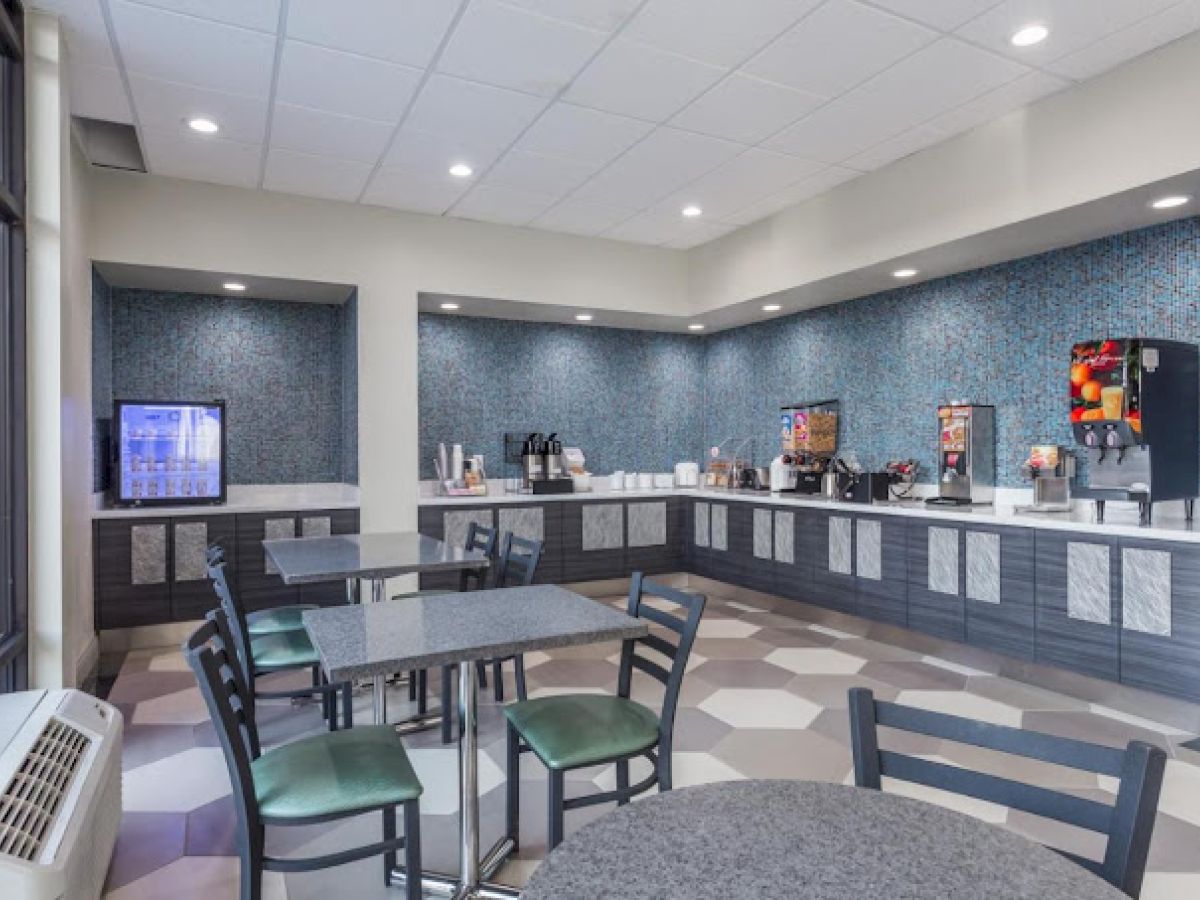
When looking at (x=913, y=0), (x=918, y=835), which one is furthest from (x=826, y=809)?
(x=913, y=0)

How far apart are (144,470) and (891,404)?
5.49m

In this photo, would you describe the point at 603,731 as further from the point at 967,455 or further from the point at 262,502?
the point at 262,502

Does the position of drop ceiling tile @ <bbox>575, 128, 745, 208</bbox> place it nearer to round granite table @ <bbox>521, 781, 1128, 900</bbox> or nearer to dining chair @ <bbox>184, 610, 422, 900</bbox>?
dining chair @ <bbox>184, 610, 422, 900</bbox>

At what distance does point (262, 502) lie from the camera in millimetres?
5895

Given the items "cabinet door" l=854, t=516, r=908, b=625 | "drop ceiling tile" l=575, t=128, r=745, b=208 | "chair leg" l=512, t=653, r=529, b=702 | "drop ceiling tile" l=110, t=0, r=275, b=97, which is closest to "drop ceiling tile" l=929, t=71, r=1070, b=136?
"drop ceiling tile" l=575, t=128, r=745, b=208

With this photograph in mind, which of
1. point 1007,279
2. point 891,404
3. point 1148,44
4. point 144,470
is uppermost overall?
point 1148,44

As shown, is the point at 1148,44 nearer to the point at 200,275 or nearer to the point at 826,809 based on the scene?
the point at 826,809

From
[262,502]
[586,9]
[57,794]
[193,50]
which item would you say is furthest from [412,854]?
[262,502]

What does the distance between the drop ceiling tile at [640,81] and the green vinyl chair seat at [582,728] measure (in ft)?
9.34

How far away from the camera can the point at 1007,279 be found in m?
4.96

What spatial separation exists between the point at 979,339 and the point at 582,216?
3.02 m

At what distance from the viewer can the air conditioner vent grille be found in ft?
4.84

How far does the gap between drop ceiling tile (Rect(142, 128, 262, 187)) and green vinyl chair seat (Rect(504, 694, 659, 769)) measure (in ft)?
12.7

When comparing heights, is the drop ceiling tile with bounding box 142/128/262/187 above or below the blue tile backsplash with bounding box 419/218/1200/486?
above
